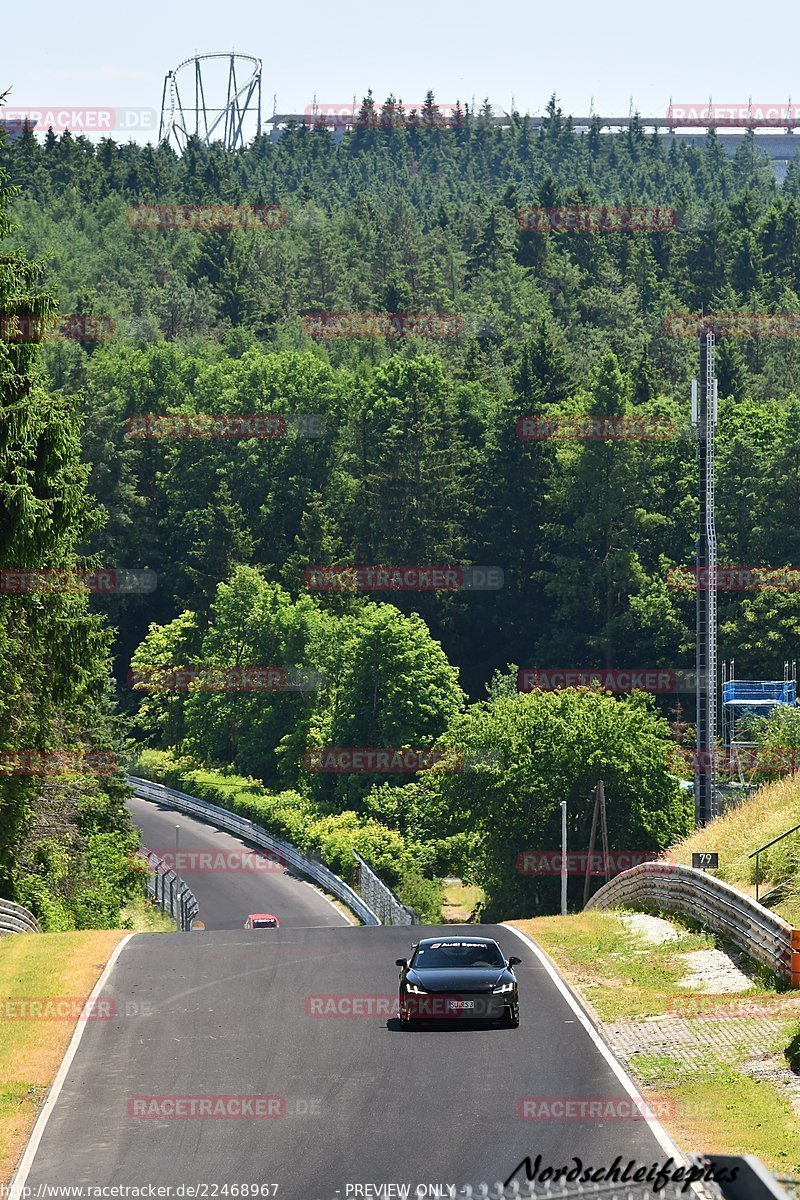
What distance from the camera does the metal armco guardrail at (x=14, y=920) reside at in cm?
3470

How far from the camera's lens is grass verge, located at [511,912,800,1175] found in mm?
18094

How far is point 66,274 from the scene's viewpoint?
157 metres

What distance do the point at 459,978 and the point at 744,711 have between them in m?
54.6

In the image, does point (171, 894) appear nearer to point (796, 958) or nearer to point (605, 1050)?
point (796, 958)

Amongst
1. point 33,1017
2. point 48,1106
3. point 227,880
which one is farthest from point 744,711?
point 48,1106

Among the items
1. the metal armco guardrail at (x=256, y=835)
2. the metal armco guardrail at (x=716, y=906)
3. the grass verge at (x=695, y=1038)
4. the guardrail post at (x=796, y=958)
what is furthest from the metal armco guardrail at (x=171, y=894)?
the guardrail post at (x=796, y=958)

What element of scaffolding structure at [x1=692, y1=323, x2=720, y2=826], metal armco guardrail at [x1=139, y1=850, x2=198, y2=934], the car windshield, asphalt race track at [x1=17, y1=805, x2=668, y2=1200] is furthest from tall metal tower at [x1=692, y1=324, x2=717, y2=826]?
the car windshield

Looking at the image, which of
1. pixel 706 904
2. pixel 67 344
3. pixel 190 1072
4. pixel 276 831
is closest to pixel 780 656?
pixel 276 831

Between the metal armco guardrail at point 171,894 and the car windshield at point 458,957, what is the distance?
4385 centimetres

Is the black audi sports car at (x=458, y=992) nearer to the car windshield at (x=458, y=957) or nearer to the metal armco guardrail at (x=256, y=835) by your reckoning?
the car windshield at (x=458, y=957)

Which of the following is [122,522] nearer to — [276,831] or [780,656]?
[276,831]

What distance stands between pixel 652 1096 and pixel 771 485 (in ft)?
308

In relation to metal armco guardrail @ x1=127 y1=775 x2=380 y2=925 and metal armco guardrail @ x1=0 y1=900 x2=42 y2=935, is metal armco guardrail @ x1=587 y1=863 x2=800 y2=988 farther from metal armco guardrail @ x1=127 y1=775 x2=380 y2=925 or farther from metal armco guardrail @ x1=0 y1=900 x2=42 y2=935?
metal armco guardrail @ x1=127 y1=775 x2=380 y2=925

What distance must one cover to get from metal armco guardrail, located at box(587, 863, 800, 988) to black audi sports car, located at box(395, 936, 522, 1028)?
435cm
